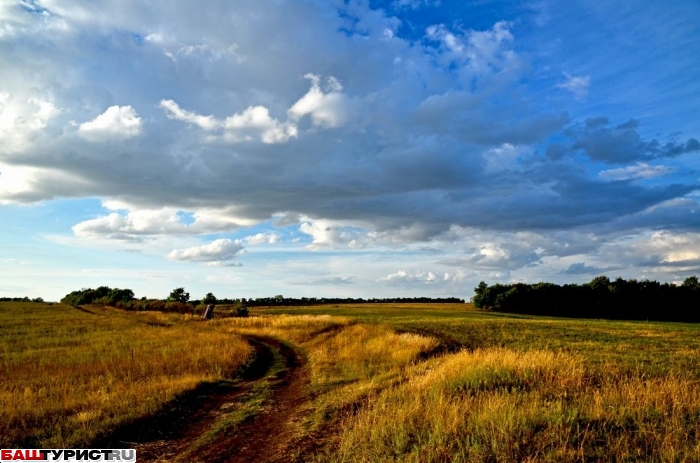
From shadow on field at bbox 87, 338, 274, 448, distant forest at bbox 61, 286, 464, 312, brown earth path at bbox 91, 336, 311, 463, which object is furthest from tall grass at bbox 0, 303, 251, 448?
distant forest at bbox 61, 286, 464, 312

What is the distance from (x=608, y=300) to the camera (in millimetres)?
90750

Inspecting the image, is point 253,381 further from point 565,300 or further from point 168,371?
point 565,300

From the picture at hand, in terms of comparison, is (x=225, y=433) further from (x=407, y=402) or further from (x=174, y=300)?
(x=174, y=300)

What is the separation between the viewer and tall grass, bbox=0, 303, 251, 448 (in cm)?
1203

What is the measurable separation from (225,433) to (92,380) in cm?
953

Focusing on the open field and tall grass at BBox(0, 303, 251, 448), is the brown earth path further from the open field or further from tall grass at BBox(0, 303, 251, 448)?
tall grass at BBox(0, 303, 251, 448)

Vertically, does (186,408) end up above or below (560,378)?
below

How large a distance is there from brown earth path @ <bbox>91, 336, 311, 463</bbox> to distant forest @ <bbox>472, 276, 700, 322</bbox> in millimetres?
88068

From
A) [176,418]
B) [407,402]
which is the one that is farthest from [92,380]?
[407,402]

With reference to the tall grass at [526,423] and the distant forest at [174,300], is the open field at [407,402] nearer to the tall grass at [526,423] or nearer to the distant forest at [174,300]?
the tall grass at [526,423]

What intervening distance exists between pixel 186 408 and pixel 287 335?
2384 cm

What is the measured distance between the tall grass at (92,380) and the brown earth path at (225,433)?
1.81 feet

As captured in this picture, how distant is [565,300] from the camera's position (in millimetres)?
94062

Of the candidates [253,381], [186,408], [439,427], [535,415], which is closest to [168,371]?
[253,381]
